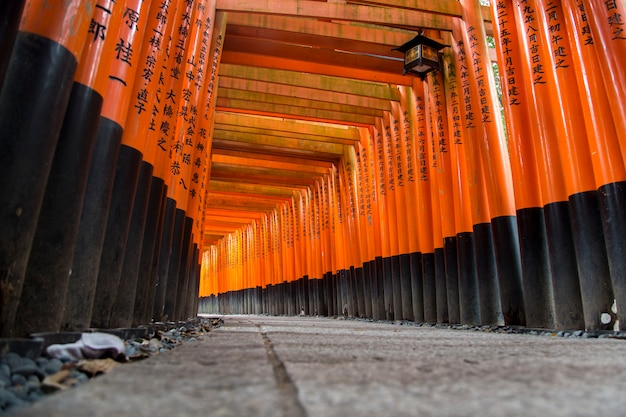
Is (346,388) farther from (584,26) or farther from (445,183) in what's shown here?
(445,183)

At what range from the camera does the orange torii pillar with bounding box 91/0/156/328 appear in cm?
247

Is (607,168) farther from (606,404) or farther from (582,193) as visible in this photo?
(606,404)

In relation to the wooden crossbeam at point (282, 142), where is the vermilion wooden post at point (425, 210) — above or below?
below

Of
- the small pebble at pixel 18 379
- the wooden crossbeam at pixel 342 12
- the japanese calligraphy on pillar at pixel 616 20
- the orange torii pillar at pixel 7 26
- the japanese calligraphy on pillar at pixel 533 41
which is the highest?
the wooden crossbeam at pixel 342 12

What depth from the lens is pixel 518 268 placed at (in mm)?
4758

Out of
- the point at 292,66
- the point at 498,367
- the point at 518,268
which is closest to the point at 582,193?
the point at 518,268

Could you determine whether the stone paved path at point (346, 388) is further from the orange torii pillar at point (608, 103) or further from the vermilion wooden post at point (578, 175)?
the vermilion wooden post at point (578, 175)

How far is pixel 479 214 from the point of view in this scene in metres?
5.43

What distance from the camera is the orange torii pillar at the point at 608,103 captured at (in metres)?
3.31

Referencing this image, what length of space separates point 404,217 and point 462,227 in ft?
6.26

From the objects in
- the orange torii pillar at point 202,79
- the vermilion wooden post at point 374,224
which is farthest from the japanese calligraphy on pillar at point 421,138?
the orange torii pillar at point 202,79

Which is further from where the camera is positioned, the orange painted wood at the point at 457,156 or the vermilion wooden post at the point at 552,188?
the orange painted wood at the point at 457,156

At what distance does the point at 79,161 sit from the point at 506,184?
15.1 ft

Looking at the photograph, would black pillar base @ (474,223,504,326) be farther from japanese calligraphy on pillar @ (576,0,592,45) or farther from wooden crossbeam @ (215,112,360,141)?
wooden crossbeam @ (215,112,360,141)
